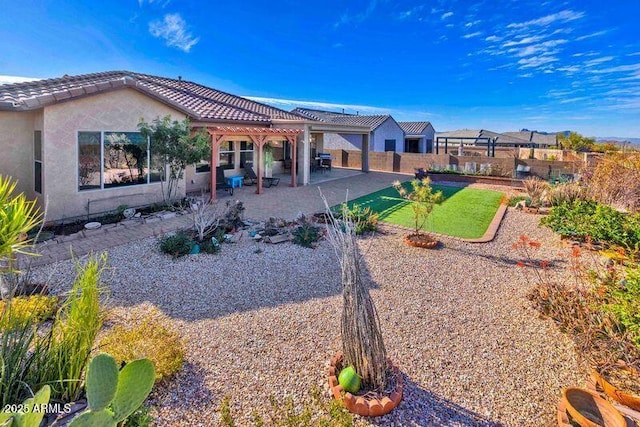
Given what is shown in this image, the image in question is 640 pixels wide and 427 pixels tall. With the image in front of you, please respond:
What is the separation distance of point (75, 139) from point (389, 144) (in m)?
32.4

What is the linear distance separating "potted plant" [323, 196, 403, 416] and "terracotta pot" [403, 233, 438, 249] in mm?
6857

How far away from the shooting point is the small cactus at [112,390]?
2.56 metres

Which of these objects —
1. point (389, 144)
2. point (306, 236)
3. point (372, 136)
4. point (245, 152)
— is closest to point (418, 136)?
point (389, 144)

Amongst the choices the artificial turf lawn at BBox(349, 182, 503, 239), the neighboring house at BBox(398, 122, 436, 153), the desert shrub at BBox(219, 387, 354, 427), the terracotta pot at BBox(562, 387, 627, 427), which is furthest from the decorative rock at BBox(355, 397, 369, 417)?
the neighboring house at BBox(398, 122, 436, 153)

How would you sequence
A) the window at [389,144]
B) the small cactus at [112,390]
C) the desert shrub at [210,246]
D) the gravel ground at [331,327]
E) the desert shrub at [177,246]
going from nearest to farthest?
the small cactus at [112,390] → the gravel ground at [331,327] → the desert shrub at [177,246] → the desert shrub at [210,246] → the window at [389,144]

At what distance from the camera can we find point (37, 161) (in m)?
12.6

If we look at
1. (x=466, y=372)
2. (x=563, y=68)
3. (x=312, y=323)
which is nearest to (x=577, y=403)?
(x=466, y=372)

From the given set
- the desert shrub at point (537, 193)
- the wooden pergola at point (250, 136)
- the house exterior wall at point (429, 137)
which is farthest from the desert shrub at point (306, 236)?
the house exterior wall at point (429, 137)

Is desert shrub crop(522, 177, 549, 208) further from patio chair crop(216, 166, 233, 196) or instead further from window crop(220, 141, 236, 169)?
window crop(220, 141, 236, 169)

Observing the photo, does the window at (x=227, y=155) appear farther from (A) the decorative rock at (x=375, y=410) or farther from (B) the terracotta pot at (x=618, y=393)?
(B) the terracotta pot at (x=618, y=393)

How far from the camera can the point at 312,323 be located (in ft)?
21.6

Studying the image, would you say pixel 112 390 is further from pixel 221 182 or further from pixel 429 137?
pixel 429 137

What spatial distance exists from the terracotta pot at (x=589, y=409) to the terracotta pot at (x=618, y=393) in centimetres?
40

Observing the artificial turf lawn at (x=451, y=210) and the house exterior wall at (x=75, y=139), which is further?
the artificial turf lawn at (x=451, y=210)
